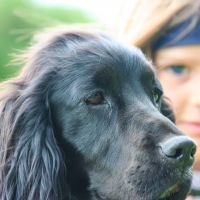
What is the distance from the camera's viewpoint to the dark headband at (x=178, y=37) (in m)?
4.72

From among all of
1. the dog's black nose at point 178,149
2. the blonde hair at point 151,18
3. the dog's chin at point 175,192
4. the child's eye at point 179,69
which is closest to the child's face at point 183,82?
the child's eye at point 179,69

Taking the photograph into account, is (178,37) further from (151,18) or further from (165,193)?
(165,193)

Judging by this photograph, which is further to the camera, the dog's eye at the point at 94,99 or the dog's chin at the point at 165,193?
the dog's eye at the point at 94,99

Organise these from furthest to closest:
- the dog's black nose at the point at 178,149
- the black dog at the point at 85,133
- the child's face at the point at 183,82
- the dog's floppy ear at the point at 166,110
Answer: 1. the child's face at the point at 183,82
2. the dog's floppy ear at the point at 166,110
3. the black dog at the point at 85,133
4. the dog's black nose at the point at 178,149

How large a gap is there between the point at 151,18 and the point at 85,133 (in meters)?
1.74

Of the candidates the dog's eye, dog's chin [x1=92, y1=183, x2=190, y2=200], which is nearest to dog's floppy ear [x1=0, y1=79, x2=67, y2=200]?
the dog's eye

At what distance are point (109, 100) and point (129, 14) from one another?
1.69 m

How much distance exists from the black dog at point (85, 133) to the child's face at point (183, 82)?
0.99 meters

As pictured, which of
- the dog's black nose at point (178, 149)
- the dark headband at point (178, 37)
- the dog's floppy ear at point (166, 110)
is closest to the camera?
the dog's black nose at point (178, 149)

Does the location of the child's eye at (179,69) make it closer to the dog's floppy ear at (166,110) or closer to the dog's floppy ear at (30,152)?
the dog's floppy ear at (166,110)

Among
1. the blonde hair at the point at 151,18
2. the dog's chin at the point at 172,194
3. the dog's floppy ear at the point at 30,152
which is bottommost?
the dog's chin at the point at 172,194

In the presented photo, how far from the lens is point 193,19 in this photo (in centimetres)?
476

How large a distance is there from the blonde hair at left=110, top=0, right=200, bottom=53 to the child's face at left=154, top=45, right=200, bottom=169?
0.58 feet

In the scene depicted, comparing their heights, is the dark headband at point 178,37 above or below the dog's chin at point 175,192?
above
